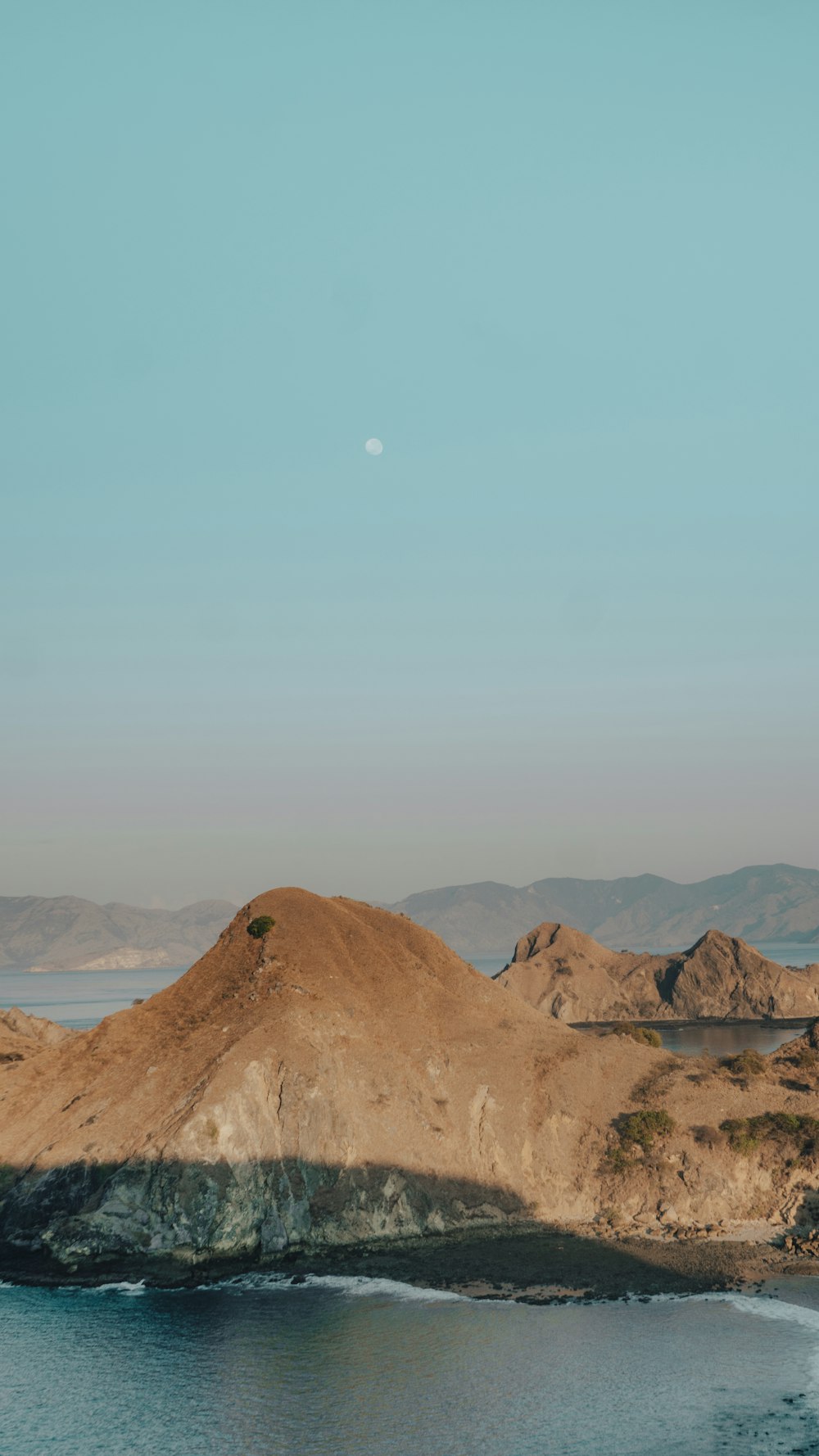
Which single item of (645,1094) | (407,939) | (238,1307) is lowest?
(238,1307)

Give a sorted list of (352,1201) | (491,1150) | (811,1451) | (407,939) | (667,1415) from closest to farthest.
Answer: (811,1451) → (667,1415) → (352,1201) → (491,1150) → (407,939)

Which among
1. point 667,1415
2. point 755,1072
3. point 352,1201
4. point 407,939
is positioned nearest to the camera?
point 667,1415

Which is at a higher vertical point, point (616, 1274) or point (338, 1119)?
point (338, 1119)

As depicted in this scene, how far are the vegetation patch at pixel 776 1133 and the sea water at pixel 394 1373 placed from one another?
47.9 feet

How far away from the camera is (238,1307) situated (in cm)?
6900

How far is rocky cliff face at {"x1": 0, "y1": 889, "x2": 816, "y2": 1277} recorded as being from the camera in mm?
79375

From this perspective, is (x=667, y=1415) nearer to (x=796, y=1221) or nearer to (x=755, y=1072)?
(x=796, y=1221)

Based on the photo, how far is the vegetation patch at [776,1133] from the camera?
85438 millimetres

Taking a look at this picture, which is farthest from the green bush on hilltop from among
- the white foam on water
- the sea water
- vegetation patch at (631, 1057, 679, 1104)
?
the white foam on water

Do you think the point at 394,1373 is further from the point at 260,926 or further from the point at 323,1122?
the point at 260,926

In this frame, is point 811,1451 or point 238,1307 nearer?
point 811,1451

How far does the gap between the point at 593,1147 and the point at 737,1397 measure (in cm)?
3268

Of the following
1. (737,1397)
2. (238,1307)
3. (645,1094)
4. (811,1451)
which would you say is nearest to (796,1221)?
(645,1094)

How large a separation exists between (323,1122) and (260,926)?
2396 cm
